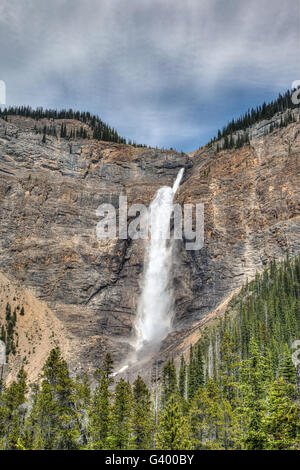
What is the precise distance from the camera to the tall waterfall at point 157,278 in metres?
88.9

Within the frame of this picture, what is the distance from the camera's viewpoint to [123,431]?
3569 cm

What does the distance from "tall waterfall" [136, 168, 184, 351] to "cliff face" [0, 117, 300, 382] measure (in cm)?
206

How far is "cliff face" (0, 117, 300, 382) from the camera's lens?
86188 millimetres

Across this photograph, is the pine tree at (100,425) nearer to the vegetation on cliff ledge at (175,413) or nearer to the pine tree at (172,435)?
the vegetation on cliff ledge at (175,413)

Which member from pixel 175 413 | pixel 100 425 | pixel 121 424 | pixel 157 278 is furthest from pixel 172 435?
pixel 157 278

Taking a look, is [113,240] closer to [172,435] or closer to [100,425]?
[100,425]

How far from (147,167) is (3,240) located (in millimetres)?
42333

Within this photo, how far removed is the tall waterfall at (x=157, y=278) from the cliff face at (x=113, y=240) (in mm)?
2057

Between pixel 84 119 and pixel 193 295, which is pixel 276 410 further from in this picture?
pixel 84 119

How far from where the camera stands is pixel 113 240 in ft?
339

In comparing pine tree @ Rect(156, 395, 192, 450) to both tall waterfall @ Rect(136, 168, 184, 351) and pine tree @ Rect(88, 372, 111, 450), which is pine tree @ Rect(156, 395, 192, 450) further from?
tall waterfall @ Rect(136, 168, 184, 351)

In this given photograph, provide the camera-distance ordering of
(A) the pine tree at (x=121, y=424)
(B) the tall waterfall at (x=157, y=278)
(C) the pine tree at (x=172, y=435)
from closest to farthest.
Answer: (C) the pine tree at (x=172, y=435)
(A) the pine tree at (x=121, y=424)
(B) the tall waterfall at (x=157, y=278)

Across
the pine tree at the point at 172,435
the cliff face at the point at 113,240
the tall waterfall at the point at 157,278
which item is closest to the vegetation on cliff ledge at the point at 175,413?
the pine tree at the point at 172,435

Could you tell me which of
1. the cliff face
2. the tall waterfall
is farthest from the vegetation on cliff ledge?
the tall waterfall
